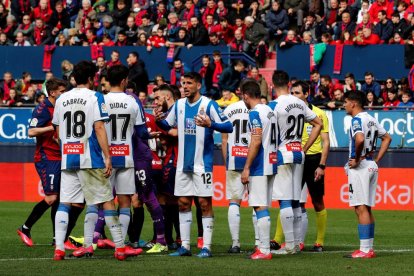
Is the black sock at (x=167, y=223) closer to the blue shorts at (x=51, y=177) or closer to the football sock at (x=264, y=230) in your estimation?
the blue shorts at (x=51, y=177)

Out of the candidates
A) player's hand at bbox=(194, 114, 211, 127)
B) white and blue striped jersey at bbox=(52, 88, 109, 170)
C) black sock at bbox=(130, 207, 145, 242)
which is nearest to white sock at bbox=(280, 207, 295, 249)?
player's hand at bbox=(194, 114, 211, 127)

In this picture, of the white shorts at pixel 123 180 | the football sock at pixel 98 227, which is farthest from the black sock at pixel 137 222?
the white shorts at pixel 123 180

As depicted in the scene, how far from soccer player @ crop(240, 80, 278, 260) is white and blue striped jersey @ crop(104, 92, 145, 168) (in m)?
1.46

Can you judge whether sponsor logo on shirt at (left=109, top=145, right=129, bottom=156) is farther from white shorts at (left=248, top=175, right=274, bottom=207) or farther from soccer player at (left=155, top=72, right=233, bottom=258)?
white shorts at (left=248, top=175, right=274, bottom=207)

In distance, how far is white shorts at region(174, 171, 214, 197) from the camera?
595 inches

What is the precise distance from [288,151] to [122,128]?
2343 mm

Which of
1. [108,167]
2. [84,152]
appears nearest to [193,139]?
[108,167]

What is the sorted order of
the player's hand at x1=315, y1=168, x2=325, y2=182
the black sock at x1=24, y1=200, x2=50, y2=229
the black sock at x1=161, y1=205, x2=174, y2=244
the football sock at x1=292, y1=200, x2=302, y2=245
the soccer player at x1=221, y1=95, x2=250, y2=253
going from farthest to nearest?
the black sock at x1=24, y1=200, x2=50, y2=229 < the black sock at x1=161, y1=205, x2=174, y2=244 < the player's hand at x1=315, y1=168, x2=325, y2=182 < the soccer player at x1=221, y1=95, x2=250, y2=253 < the football sock at x1=292, y1=200, x2=302, y2=245

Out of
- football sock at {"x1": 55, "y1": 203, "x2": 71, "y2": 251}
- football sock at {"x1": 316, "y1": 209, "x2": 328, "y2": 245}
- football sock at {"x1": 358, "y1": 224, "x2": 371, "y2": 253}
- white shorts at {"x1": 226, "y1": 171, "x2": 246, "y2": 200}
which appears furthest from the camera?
football sock at {"x1": 316, "y1": 209, "x2": 328, "y2": 245}

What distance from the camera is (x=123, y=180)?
14.8 m

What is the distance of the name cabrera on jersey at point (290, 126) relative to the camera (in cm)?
1564

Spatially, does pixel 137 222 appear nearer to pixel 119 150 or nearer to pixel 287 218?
pixel 119 150

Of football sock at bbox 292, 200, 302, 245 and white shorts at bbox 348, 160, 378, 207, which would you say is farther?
football sock at bbox 292, 200, 302, 245

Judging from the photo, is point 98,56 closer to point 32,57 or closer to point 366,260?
point 32,57
